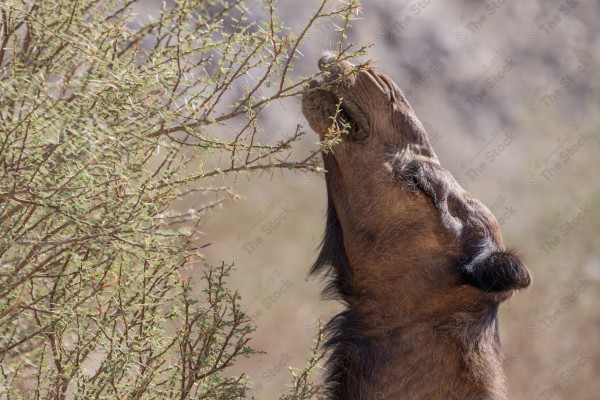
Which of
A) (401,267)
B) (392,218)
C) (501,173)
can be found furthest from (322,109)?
(501,173)

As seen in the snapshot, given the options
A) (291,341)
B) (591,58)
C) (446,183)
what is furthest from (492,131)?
(446,183)

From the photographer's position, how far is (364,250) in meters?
4.22

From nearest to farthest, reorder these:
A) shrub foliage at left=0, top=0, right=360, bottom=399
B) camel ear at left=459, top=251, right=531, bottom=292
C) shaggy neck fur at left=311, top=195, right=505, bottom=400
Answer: shrub foliage at left=0, top=0, right=360, bottom=399 < camel ear at left=459, top=251, right=531, bottom=292 < shaggy neck fur at left=311, top=195, right=505, bottom=400

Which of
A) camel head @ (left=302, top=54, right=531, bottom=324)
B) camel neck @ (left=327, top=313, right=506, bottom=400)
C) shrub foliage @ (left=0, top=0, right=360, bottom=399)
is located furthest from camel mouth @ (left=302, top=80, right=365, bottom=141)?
camel neck @ (left=327, top=313, right=506, bottom=400)

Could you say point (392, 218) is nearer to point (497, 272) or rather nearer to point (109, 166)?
point (497, 272)

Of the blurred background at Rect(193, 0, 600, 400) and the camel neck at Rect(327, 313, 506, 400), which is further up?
the blurred background at Rect(193, 0, 600, 400)

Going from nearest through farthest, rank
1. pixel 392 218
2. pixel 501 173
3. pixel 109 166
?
pixel 109 166 < pixel 392 218 < pixel 501 173

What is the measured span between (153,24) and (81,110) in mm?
888

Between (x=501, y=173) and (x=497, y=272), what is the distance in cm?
1594

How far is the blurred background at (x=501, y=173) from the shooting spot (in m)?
13.7

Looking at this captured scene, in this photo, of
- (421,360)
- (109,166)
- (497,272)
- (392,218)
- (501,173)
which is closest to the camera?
(109,166)

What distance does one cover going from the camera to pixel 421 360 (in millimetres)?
4059

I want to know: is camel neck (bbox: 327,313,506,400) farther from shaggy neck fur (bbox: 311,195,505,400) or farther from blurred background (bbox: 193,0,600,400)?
Answer: blurred background (bbox: 193,0,600,400)

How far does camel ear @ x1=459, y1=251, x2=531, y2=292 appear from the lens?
3.89m
